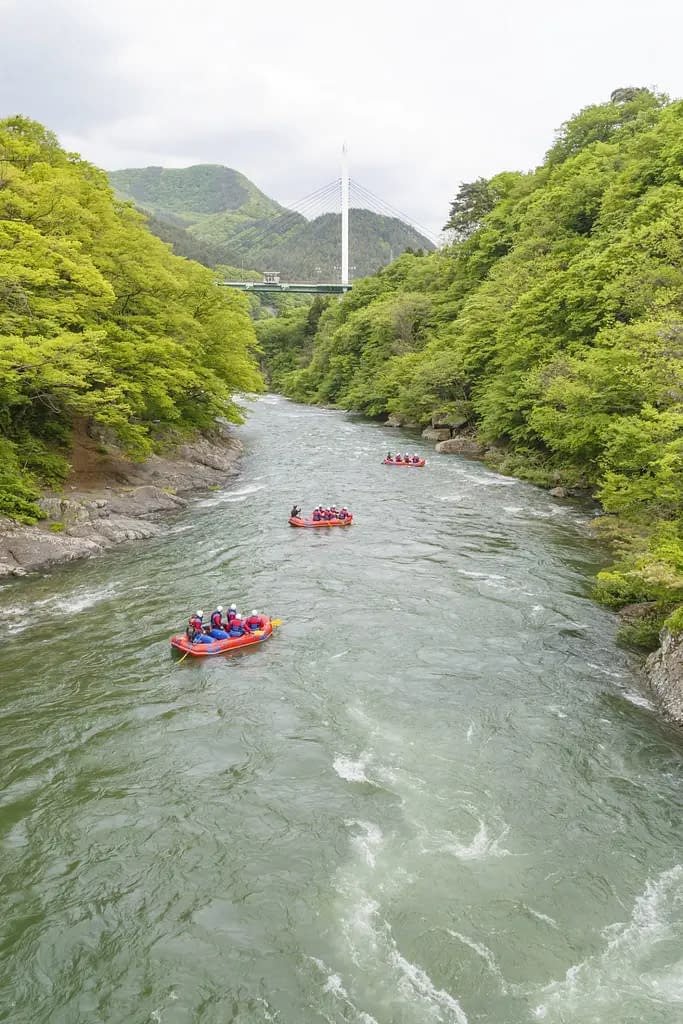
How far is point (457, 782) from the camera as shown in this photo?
34.0 ft

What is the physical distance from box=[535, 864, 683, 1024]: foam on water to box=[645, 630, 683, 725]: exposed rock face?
4.42 metres

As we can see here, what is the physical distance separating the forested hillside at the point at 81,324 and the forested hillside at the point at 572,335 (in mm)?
16070

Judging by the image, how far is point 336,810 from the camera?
973cm

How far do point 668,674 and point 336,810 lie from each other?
7.01 meters

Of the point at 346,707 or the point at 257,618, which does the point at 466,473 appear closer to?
the point at 257,618

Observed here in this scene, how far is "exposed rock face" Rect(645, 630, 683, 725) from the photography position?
11984mm

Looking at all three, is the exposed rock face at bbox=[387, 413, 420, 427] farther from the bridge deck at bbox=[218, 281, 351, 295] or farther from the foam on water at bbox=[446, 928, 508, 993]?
the bridge deck at bbox=[218, 281, 351, 295]

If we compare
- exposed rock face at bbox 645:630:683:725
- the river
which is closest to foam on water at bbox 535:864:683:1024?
the river

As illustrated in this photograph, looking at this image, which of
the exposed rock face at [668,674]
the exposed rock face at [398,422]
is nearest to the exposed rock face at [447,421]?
the exposed rock face at [398,422]

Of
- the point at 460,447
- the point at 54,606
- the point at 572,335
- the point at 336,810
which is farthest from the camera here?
Result: the point at 460,447

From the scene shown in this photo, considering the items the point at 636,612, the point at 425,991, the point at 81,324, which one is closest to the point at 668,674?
the point at 636,612

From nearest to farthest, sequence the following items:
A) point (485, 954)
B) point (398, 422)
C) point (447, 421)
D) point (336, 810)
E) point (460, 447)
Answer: point (485, 954) < point (336, 810) < point (460, 447) < point (447, 421) < point (398, 422)

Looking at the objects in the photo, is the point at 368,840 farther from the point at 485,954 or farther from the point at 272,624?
the point at 272,624

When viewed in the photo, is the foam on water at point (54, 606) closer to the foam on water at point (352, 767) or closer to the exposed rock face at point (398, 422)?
the foam on water at point (352, 767)
